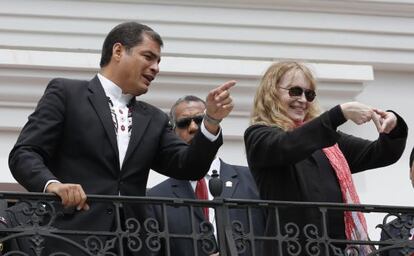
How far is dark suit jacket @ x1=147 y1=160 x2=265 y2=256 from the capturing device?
29.6 feet

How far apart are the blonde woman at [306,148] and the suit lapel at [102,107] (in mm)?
691

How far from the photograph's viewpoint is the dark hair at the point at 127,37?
29.4 ft

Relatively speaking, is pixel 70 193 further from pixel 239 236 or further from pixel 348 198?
pixel 348 198

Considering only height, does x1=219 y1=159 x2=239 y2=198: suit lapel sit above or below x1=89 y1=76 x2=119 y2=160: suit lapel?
below

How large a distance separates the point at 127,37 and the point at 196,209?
102 centimetres

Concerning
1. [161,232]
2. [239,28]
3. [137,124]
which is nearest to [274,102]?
[137,124]

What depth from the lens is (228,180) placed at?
382 inches

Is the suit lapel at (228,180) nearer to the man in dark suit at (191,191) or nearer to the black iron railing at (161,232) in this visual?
the man in dark suit at (191,191)

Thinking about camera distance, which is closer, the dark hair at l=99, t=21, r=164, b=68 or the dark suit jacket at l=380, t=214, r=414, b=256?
the dark suit jacket at l=380, t=214, r=414, b=256

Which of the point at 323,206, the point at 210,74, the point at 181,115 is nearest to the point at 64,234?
the point at 323,206

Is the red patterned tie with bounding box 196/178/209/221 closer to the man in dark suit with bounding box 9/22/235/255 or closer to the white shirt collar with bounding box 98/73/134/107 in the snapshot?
the man in dark suit with bounding box 9/22/235/255

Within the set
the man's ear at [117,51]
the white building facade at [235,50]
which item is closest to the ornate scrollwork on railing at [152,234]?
the man's ear at [117,51]

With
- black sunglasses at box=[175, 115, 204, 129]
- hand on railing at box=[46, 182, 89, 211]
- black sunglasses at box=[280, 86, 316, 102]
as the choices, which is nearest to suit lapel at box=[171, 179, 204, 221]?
black sunglasses at box=[175, 115, 204, 129]

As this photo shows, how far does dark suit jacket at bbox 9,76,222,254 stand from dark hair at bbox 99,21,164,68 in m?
0.31
